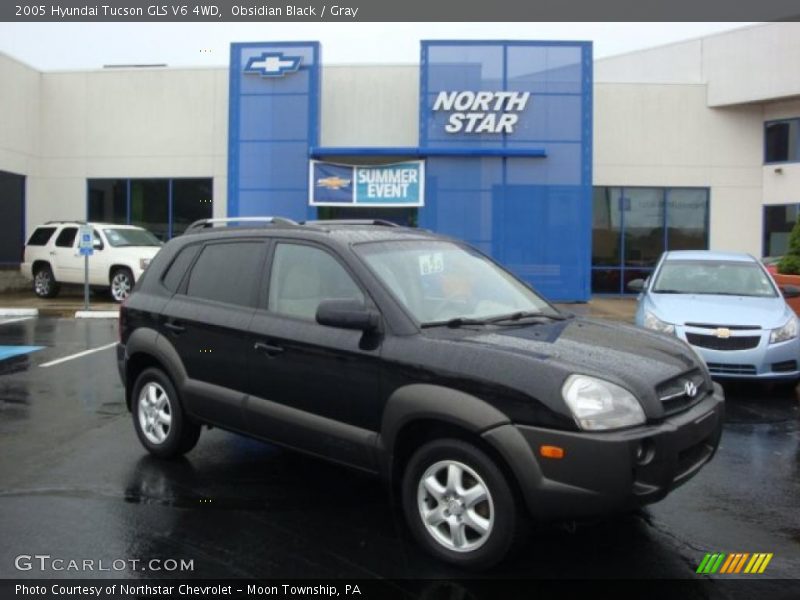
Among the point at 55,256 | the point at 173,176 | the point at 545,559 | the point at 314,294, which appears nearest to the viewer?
the point at 545,559

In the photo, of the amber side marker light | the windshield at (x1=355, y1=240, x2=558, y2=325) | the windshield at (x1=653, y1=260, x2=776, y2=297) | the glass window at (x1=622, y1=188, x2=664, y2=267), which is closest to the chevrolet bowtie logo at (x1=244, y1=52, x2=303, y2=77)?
the glass window at (x1=622, y1=188, x2=664, y2=267)

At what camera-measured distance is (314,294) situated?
15.2 ft

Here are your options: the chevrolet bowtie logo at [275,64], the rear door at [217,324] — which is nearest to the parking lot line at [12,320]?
the chevrolet bowtie logo at [275,64]

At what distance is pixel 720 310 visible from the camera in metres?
8.13

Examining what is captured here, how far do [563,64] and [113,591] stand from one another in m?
17.4

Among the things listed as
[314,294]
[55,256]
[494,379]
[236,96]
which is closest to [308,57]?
[236,96]

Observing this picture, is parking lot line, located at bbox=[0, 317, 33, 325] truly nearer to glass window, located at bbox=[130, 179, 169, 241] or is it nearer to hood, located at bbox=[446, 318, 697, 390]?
glass window, located at bbox=[130, 179, 169, 241]

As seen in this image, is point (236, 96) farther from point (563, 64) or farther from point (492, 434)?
point (492, 434)

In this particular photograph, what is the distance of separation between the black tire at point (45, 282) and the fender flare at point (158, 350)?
13.7 m

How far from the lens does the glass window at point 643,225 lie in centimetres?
→ 2091

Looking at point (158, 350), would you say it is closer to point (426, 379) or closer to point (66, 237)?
point (426, 379)

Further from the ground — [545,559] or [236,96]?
[236,96]

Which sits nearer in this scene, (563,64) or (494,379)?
(494,379)

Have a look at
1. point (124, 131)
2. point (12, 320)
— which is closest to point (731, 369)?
point (12, 320)
